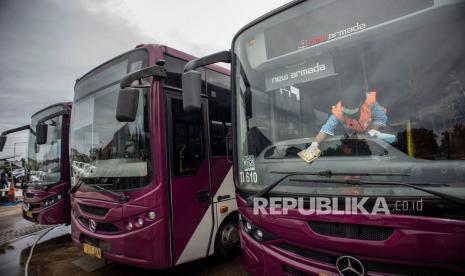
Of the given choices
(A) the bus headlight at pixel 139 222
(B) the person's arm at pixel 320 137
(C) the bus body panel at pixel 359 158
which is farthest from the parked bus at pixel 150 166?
(B) the person's arm at pixel 320 137

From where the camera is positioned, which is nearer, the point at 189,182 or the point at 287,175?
the point at 287,175

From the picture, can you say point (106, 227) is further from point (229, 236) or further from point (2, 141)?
point (2, 141)

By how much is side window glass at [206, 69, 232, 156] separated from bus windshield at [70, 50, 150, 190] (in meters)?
1.09

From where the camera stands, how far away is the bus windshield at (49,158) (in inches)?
244

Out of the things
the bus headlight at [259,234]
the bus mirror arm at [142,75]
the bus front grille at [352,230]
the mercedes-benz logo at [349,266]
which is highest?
the bus mirror arm at [142,75]

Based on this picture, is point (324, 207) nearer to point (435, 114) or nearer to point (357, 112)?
point (357, 112)

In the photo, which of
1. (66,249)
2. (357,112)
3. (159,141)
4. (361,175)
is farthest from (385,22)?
(66,249)

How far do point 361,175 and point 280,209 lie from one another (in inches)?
27.4

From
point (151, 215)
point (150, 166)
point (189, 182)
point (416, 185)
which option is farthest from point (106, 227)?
point (416, 185)

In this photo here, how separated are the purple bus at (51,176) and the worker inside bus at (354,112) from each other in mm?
5864

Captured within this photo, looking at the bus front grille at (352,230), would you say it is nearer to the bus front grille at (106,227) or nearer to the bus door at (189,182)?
the bus door at (189,182)

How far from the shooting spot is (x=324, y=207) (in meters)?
2.05

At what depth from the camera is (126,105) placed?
2.92 meters

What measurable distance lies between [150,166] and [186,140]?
64 cm
